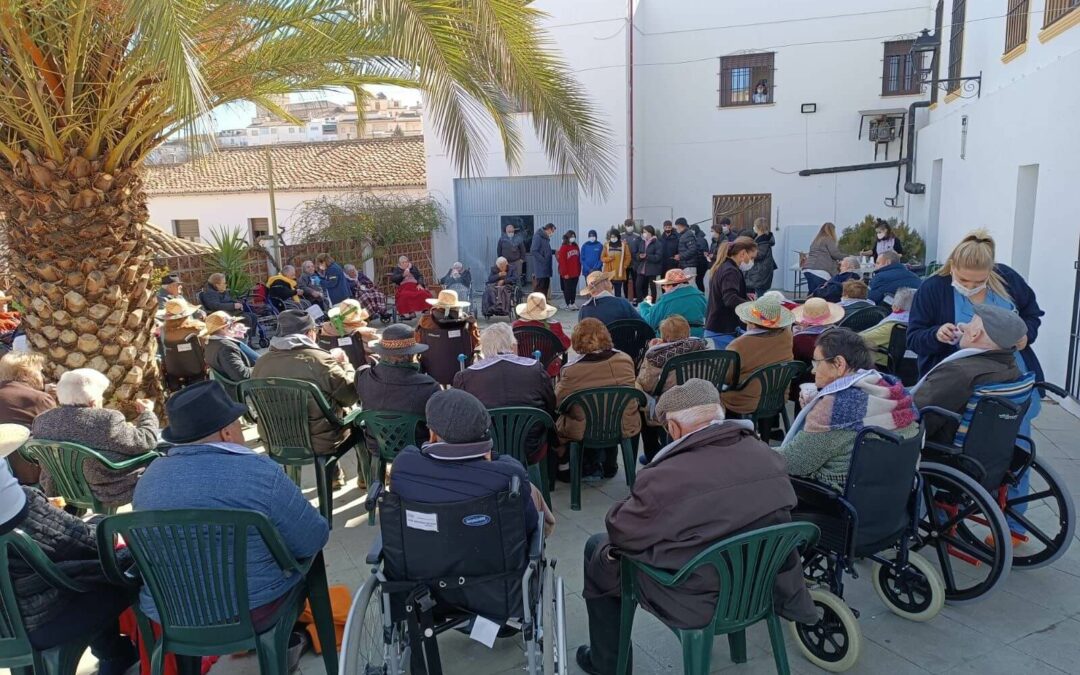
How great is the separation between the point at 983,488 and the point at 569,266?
10539mm

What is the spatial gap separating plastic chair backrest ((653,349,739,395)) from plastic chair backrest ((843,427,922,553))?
1.77 meters

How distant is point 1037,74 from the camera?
7.07 meters

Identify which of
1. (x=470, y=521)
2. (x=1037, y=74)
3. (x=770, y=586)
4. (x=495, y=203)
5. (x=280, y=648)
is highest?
(x=1037, y=74)

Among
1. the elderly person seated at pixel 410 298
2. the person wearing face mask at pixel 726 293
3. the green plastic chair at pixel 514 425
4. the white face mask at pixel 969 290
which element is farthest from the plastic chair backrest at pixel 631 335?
the elderly person seated at pixel 410 298

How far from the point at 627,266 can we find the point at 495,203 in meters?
4.39

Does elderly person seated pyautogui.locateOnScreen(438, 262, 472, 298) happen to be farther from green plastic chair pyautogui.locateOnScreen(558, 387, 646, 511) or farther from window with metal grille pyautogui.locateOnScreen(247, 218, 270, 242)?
window with metal grille pyautogui.locateOnScreen(247, 218, 270, 242)

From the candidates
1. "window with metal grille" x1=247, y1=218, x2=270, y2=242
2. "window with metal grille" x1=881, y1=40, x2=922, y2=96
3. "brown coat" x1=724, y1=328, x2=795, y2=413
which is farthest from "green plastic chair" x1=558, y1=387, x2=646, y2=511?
"window with metal grille" x1=247, y1=218, x2=270, y2=242

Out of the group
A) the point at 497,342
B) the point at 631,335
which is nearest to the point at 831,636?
the point at 497,342

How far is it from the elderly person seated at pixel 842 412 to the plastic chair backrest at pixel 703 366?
1599 mm

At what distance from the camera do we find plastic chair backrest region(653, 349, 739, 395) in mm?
4727

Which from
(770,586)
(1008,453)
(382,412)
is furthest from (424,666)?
(1008,453)

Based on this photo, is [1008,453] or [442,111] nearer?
[1008,453]

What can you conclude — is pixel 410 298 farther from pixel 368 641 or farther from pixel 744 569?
pixel 744 569

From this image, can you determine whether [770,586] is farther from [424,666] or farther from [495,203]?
[495,203]
